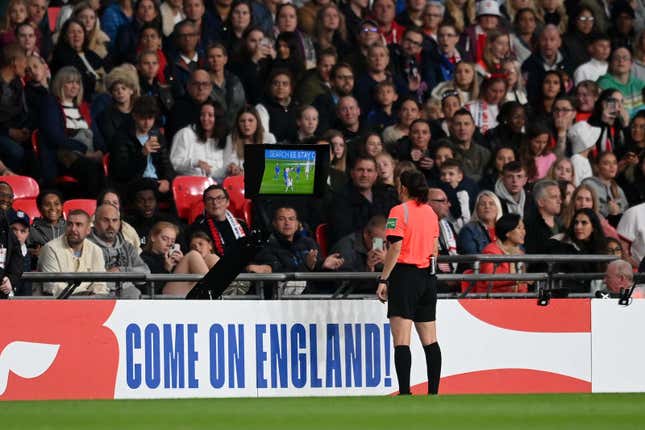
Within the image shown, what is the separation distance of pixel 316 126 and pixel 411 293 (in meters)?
5.33

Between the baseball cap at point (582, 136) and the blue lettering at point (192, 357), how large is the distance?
23.8 ft

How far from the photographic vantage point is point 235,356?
13.0 m

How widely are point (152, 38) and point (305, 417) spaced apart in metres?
8.29

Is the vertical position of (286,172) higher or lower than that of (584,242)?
higher

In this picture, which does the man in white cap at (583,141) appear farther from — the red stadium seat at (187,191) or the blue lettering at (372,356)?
the blue lettering at (372,356)

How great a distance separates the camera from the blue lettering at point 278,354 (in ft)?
43.0

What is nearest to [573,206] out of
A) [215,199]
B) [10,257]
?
[215,199]

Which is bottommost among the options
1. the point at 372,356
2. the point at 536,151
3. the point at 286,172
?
the point at 372,356

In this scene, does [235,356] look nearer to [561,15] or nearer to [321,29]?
[321,29]

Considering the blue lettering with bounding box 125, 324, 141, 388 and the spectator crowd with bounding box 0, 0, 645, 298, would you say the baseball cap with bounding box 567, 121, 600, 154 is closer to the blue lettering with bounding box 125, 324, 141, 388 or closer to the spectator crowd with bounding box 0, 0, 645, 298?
the spectator crowd with bounding box 0, 0, 645, 298

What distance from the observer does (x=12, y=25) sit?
16719 millimetres

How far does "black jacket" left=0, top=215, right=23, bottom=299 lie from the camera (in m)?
12.1

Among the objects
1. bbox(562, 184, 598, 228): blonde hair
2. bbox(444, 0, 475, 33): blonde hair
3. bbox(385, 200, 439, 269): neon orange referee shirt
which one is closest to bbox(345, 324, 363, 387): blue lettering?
bbox(385, 200, 439, 269): neon orange referee shirt

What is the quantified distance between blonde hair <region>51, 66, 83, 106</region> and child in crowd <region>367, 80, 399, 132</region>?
3.66 metres
